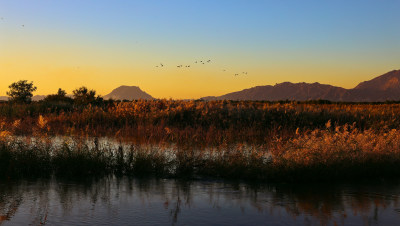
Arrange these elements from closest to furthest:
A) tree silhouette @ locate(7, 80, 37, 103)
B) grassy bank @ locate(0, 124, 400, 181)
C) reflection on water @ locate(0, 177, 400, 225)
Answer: reflection on water @ locate(0, 177, 400, 225)
grassy bank @ locate(0, 124, 400, 181)
tree silhouette @ locate(7, 80, 37, 103)

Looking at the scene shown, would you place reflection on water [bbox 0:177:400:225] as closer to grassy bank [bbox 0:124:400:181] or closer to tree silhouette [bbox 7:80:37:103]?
grassy bank [bbox 0:124:400:181]

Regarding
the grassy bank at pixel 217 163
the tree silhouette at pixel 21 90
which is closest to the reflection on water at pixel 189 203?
the grassy bank at pixel 217 163

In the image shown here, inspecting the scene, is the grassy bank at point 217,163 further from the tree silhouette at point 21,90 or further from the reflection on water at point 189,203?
the tree silhouette at point 21,90

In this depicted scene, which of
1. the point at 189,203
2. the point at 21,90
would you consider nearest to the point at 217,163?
the point at 189,203

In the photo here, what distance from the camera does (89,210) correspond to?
7098 millimetres

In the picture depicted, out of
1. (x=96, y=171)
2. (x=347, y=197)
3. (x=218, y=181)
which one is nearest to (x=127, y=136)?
(x=96, y=171)

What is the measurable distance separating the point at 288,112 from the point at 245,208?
17.1 m

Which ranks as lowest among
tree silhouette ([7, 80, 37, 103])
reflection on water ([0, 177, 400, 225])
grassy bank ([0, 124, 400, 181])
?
reflection on water ([0, 177, 400, 225])

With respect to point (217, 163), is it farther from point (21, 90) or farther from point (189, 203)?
point (21, 90)

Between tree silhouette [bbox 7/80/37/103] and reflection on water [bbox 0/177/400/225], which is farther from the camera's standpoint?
tree silhouette [bbox 7/80/37/103]

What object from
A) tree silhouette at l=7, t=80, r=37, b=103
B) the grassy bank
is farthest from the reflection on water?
tree silhouette at l=7, t=80, r=37, b=103

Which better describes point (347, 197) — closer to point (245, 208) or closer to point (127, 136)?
point (245, 208)

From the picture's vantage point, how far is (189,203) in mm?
7648

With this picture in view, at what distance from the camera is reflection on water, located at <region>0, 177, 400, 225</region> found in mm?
6652
